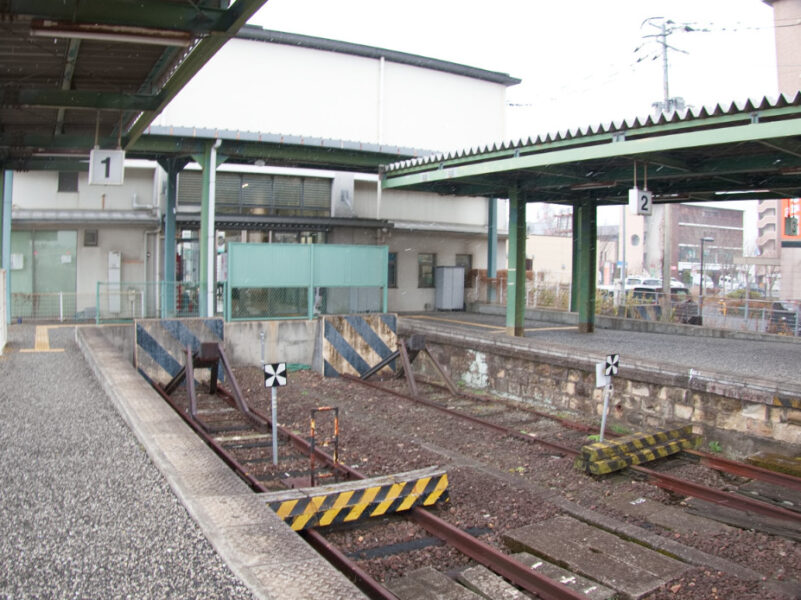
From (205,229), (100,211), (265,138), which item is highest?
(265,138)

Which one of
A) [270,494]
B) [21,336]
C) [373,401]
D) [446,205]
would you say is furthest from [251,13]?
[446,205]

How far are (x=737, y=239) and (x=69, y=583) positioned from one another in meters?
79.9

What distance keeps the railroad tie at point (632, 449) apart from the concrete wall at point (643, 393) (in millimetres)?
562

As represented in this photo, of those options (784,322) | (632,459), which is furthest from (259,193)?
(632,459)

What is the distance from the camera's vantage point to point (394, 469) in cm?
852

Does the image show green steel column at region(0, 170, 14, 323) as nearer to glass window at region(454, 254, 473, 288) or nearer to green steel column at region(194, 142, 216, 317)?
green steel column at region(194, 142, 216, 317)

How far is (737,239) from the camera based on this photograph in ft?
241

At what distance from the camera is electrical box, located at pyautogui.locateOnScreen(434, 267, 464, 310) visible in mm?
24719

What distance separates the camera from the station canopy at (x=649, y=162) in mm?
9953

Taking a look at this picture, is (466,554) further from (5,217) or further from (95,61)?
(5,217)

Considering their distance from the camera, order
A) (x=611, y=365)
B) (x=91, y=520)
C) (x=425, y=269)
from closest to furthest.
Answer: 1. (x=91, y=520)
2. (x=611, y=365)
3. (x=425, y=269)

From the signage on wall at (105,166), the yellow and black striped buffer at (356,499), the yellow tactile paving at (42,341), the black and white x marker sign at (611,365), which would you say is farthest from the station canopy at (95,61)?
the black and white x marker sign at (611,365)

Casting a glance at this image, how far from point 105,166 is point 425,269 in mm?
15145

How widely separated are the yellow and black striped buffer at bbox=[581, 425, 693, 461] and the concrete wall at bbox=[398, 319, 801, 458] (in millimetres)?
577
